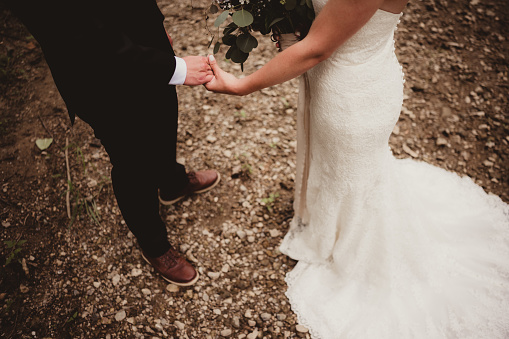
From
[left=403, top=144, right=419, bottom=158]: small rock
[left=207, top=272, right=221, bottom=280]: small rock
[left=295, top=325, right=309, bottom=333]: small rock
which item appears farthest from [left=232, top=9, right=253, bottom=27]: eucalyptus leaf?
[left=403, top=144, right=419, bottom=158]: small rock

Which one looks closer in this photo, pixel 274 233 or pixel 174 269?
pixel 174 269

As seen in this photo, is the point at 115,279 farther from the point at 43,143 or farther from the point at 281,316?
the point at 43,143

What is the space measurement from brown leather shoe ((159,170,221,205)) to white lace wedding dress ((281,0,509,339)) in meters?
0.93

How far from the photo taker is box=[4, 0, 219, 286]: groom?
4.99ft

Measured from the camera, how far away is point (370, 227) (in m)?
2.30

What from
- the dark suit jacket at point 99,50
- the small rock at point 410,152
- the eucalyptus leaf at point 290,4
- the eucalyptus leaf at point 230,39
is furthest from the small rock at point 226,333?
the small rock at point 410,152

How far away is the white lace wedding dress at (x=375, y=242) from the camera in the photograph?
6.16 ft

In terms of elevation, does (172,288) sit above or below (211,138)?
below

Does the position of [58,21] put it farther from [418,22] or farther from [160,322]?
[418,22]

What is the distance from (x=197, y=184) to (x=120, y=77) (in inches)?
59.2

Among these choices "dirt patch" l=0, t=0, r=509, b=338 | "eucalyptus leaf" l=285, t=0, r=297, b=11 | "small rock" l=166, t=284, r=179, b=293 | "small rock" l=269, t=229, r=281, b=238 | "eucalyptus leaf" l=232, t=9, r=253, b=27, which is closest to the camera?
"eucalyptus leaf" l=285, t=0, r=297, b=11

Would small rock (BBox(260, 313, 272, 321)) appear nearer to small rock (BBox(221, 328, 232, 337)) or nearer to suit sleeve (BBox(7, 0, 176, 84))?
small rock (BBox(221, 328, 232, 337))

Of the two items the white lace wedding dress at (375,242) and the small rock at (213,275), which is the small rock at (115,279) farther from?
the white lace wedding dress at (375,242)

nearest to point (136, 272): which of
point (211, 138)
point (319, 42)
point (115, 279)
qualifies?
point (115, 279)
